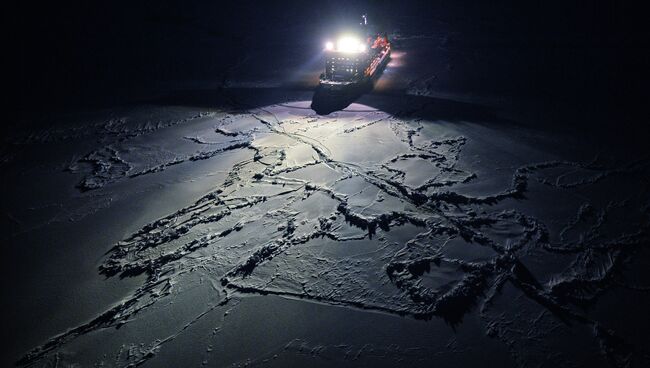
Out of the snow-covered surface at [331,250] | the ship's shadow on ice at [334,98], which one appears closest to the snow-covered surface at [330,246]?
the snow-covered surface at [331,250]

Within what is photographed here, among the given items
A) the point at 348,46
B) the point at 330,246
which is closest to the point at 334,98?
the point at 348,46

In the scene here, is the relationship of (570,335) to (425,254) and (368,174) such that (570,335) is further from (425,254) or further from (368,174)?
(368,174)

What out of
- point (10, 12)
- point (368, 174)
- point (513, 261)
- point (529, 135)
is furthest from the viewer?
point (10, 12)

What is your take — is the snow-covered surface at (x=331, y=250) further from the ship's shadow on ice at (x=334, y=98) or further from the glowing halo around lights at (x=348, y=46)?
the glowing halo around lights at (x=348, y=46)

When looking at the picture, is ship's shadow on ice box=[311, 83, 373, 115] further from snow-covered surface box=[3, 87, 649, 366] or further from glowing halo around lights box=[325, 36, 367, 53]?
snow-covered surface box=[3, 87, 649, 366]

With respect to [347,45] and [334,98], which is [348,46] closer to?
[347,45]

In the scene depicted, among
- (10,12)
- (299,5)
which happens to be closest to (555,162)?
(299,5)

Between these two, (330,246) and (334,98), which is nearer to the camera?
(330,246)

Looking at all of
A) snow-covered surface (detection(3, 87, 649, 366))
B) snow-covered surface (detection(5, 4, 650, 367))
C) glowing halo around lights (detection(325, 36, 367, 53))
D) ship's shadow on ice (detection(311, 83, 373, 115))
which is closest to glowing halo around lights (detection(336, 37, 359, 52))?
glowing halo around lights (detection(325, 36, 367, 53))

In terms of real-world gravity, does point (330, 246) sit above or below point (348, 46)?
below

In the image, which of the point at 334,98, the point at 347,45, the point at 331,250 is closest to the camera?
the point at 331,250

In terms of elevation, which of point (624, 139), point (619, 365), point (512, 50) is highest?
point (512, 50)
